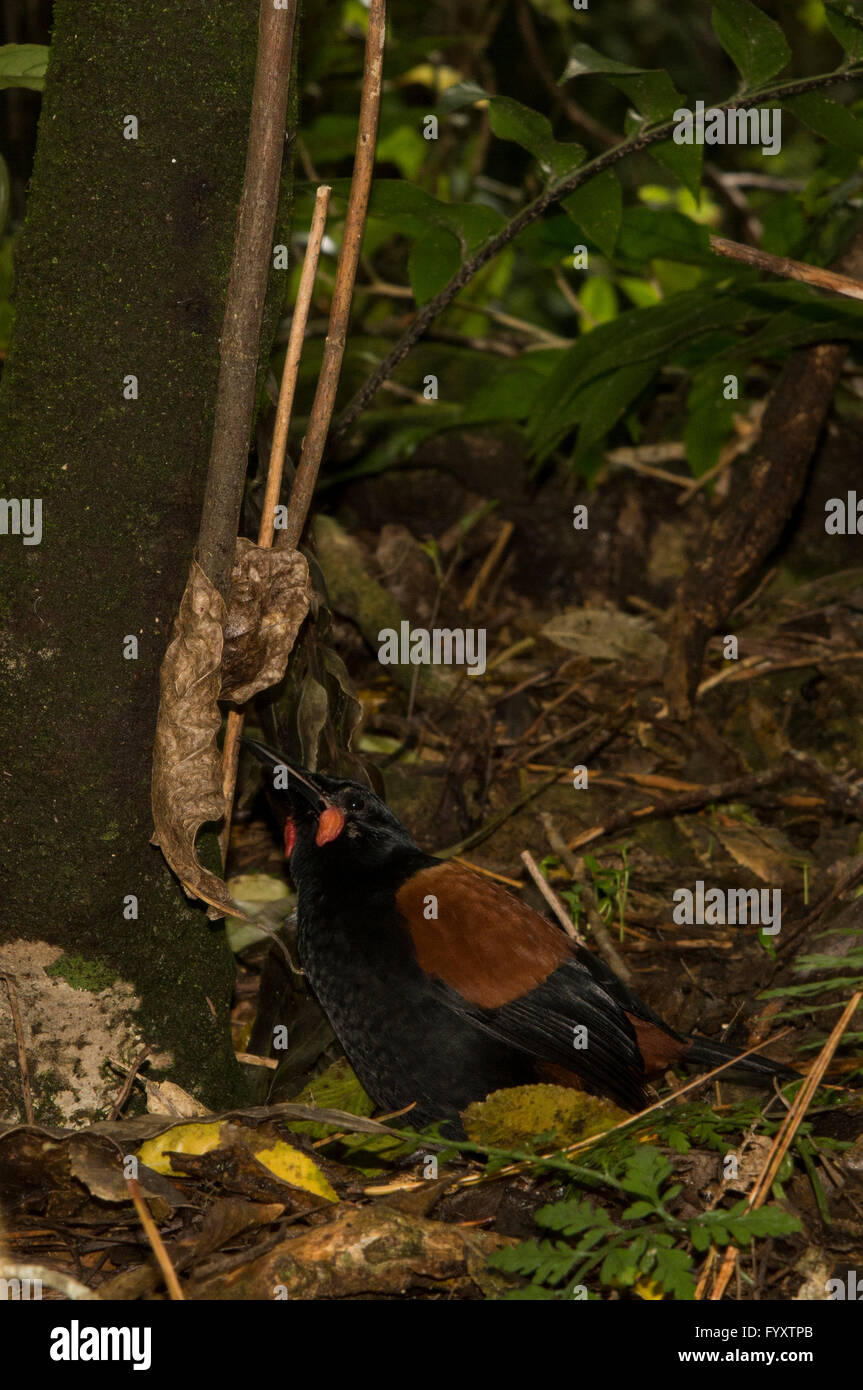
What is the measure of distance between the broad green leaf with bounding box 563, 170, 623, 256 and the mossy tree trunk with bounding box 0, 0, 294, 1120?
44.4 inches

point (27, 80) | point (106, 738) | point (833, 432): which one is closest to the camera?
point (106, 738)

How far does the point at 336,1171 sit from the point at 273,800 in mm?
964

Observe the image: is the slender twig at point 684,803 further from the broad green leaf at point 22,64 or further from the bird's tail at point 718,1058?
the broad green leaf at point 22,64

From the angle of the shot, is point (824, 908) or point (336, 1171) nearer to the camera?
point (336, 1171)

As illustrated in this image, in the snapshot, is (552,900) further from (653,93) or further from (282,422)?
(653,93)

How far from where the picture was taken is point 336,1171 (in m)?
2.33

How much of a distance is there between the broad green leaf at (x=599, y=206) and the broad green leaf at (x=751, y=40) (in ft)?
1.27

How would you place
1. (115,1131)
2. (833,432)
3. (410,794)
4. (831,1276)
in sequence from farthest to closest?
(833,432), (410,794), (115,1131), (831,1276)

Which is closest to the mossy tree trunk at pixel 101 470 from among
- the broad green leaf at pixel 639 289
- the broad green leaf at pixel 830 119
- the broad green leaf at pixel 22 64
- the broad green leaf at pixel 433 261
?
the broad green leaf at pixel 22 64

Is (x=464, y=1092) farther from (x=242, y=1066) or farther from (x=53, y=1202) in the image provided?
(x=53, y=1202)

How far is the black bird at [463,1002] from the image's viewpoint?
263 centimetres

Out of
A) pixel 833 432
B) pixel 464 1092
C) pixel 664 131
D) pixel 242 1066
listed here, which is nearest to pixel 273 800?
pixel 242 1066

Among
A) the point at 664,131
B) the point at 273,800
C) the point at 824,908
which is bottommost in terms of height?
the point at 824,908

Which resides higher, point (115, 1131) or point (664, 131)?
point (664, 131)
